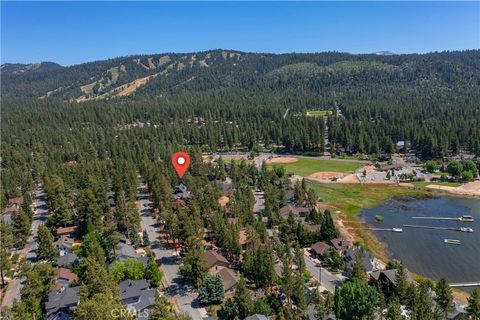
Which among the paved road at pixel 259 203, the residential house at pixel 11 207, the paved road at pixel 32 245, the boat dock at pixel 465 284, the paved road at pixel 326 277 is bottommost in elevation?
the boat dock at pixel 465 284

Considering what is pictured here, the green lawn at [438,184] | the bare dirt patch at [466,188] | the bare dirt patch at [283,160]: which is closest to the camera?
the bare dirt patch at [466,188]

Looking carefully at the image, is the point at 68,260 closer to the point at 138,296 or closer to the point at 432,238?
the point at 138,296

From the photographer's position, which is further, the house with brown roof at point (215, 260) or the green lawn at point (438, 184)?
the green lawn at point (438, 184)

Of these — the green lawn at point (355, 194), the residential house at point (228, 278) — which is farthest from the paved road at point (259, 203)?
the residential house at point (228, 278)

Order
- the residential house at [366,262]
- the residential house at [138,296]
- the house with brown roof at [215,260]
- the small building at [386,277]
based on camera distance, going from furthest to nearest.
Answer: the residential house at [366,262], the house with brown roof at [215,260], the small building at [386,277], the residential house at [138,296]

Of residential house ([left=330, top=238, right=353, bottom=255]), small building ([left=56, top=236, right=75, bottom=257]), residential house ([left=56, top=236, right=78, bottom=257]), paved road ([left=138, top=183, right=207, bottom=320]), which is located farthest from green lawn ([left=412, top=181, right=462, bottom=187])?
small building ([left=56, top=236, right=75, bottom=257])

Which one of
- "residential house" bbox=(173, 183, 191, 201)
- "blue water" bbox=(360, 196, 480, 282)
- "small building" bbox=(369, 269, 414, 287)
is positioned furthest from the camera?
"residential house" bbox=(173, 183, 191, 201)

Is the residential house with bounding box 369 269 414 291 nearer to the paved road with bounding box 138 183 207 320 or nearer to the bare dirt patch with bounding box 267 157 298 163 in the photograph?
the paved road with bounding box 138 183 207 320

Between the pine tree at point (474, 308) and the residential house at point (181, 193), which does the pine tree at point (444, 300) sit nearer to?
the pine tree at point (474, 308)
